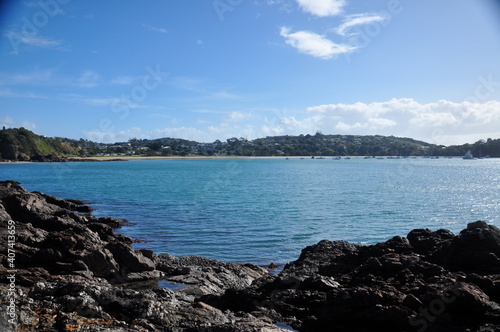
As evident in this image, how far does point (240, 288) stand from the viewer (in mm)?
15617

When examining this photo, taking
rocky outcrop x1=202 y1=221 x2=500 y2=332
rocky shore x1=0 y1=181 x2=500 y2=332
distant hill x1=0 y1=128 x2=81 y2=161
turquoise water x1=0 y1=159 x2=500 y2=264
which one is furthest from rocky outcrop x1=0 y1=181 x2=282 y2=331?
distant hill x1=0 y1=128 x2=81 y2=161

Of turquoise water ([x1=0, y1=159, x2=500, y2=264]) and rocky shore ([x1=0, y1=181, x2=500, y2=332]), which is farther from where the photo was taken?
turquoise water ([x1=0, y1=159, x2=500, y2=264])

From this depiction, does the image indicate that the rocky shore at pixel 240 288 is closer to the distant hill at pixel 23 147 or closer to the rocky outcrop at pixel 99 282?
the rocky outcrop at pixel 99 282

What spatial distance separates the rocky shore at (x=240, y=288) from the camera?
10586mm

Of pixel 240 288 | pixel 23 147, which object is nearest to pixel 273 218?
pixel 240 288

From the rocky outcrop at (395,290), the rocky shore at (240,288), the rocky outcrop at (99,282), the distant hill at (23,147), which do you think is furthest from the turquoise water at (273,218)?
the distant hill at (23,147)

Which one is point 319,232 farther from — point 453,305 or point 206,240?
point 453,305

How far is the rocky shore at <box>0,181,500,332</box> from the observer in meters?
10.6

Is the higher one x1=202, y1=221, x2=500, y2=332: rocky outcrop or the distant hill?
the distant hill

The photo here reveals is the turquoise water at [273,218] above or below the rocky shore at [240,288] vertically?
below

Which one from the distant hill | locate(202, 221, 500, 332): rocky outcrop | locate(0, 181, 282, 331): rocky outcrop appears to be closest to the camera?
locate(0, 181, 282, 331): rocky outcrop

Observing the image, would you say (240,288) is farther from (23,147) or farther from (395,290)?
(23,147)

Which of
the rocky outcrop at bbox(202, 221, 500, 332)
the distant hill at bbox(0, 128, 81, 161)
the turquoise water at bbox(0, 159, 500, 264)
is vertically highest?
the distant hill at bbox(0, 128, 81, 161)

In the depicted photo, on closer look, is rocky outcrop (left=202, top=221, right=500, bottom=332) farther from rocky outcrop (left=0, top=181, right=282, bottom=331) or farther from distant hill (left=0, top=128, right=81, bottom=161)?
distant hill (left=0, top=128, right=81, bottom=161)
